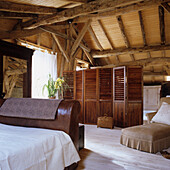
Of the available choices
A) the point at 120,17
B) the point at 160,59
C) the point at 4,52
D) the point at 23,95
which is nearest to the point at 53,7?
the point at 4,52

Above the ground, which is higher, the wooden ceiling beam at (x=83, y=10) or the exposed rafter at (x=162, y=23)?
the exposed rafter at (x=162, y=23)

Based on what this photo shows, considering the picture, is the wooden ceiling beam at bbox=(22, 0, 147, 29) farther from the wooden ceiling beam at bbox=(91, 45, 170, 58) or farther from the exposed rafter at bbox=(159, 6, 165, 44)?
the wooden ceiling beam at bbox=(91, 45, 170, 58)

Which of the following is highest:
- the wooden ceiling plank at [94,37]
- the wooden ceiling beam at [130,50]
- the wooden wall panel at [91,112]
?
the wooden ceiling plank at [94,37]

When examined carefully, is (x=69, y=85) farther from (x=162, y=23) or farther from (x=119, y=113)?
(x=162, y=23)

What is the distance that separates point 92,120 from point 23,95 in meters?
2.28

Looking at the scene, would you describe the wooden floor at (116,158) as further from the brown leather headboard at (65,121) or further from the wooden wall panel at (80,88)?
the wooden wall panel at (80,88)

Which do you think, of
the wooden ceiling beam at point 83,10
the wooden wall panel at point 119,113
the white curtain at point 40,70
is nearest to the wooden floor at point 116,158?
the wooden wall panel at point 119,113

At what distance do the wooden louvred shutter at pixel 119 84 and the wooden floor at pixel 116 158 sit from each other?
178 cm

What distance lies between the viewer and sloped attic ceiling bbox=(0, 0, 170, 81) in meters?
3.96

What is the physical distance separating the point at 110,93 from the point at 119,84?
0.39 metres

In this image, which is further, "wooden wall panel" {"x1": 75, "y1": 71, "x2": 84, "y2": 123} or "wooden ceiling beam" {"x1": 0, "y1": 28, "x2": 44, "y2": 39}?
"wooden wall panel" {"x1": 75, "y1": 71, "x2": 84, "y2": 123}

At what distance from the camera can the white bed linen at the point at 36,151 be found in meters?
1.13

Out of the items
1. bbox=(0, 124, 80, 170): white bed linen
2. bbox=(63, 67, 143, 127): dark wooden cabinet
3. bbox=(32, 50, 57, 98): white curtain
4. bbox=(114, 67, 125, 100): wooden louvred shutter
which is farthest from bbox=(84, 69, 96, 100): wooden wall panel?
bbox=(0, 124, 80, 170): white bed linen

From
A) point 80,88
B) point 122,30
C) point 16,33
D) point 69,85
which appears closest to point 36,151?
point 16,33
